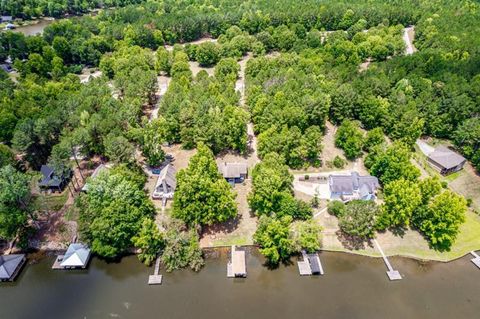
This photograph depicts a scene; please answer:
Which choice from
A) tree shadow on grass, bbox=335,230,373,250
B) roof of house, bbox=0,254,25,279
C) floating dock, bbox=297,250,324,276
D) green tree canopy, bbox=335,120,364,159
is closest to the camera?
roof of house, bbox=0,254,25,279

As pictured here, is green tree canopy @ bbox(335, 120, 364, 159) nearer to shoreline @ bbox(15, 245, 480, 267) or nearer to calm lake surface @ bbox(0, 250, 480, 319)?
shoreline @ bbox(15, 245, 480, 267)

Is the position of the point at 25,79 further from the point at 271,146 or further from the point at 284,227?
the point at 284,227

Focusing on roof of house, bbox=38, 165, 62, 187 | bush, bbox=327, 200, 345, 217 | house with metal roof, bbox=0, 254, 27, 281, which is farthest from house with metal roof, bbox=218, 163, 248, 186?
house with metal roof, bbox=0, 254, 27, 281

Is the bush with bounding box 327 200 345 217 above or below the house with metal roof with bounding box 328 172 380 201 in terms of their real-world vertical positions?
below

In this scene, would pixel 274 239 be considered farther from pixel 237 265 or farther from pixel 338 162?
pixel 338 162

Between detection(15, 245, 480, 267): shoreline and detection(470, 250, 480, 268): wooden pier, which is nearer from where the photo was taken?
detection(470, 250, 480, 268): wooden pier

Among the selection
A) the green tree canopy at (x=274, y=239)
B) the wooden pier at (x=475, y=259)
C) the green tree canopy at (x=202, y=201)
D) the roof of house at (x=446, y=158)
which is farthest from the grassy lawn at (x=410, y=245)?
the green tree canopy at (x=202, y=201)
